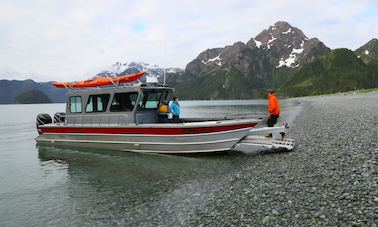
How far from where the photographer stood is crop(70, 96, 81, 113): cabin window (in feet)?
72.3

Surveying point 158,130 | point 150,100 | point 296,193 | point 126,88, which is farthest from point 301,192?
point 126,88

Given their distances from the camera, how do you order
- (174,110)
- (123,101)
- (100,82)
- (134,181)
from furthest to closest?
(100,82)
(123,101)
(174,110)
(134,181)

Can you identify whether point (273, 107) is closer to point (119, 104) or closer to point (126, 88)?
point (126, 88)

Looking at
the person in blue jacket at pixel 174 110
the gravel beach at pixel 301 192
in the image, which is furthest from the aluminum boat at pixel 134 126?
the gravel beach at pixel 301 192

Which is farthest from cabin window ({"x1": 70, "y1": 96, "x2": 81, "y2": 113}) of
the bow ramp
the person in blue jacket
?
the bow ramp

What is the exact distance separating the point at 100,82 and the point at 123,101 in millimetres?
2204

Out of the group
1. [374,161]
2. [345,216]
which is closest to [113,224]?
[345,216]

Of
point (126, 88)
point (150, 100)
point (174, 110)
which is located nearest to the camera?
point (126, 88)

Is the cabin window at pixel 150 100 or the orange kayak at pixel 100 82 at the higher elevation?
the orange kayak at pixel 100 82

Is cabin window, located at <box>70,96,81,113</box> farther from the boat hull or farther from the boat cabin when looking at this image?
the boat hull

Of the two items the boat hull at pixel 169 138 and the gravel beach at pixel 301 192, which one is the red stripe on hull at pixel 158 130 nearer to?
the boat hull at pixel 169 138

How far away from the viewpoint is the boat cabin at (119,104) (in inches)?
759

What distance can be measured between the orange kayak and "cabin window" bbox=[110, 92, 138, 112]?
89cm

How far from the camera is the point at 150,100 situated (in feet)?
65.3
